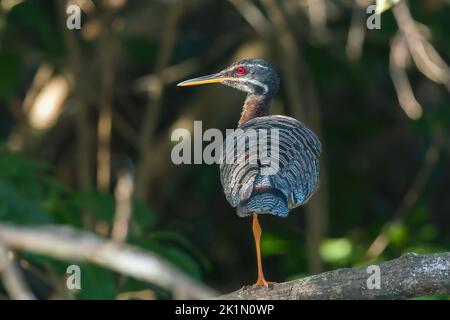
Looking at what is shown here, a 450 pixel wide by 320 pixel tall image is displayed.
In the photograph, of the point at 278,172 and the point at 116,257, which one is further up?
the point at 278,172

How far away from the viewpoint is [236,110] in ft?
31.5

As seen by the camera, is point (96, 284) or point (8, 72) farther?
point (8, 72)

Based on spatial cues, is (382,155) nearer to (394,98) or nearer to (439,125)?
→ (394,98)

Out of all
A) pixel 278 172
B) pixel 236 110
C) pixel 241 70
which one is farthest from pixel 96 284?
pixel 236 110

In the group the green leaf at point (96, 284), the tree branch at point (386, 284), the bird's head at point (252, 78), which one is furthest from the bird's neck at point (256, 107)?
the green leaf at point (96, 284)

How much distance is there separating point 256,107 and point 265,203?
684 mm

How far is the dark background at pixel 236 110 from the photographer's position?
878 centimetres

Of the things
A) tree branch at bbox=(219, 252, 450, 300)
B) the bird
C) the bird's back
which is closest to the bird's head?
the bird

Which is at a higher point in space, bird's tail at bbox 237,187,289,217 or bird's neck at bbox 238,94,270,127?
bird's neck at bbox 238,94,270,127

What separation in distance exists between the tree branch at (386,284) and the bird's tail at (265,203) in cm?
74

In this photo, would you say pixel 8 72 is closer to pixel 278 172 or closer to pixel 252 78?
pixel 252 78

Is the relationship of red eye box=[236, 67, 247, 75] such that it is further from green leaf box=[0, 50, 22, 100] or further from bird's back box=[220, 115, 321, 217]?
green leaf box=[0, 50, 22, 100]

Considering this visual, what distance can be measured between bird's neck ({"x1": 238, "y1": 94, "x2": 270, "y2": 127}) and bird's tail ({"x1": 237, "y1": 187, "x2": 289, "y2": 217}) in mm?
524

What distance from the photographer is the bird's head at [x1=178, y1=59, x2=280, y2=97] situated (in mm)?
3801
